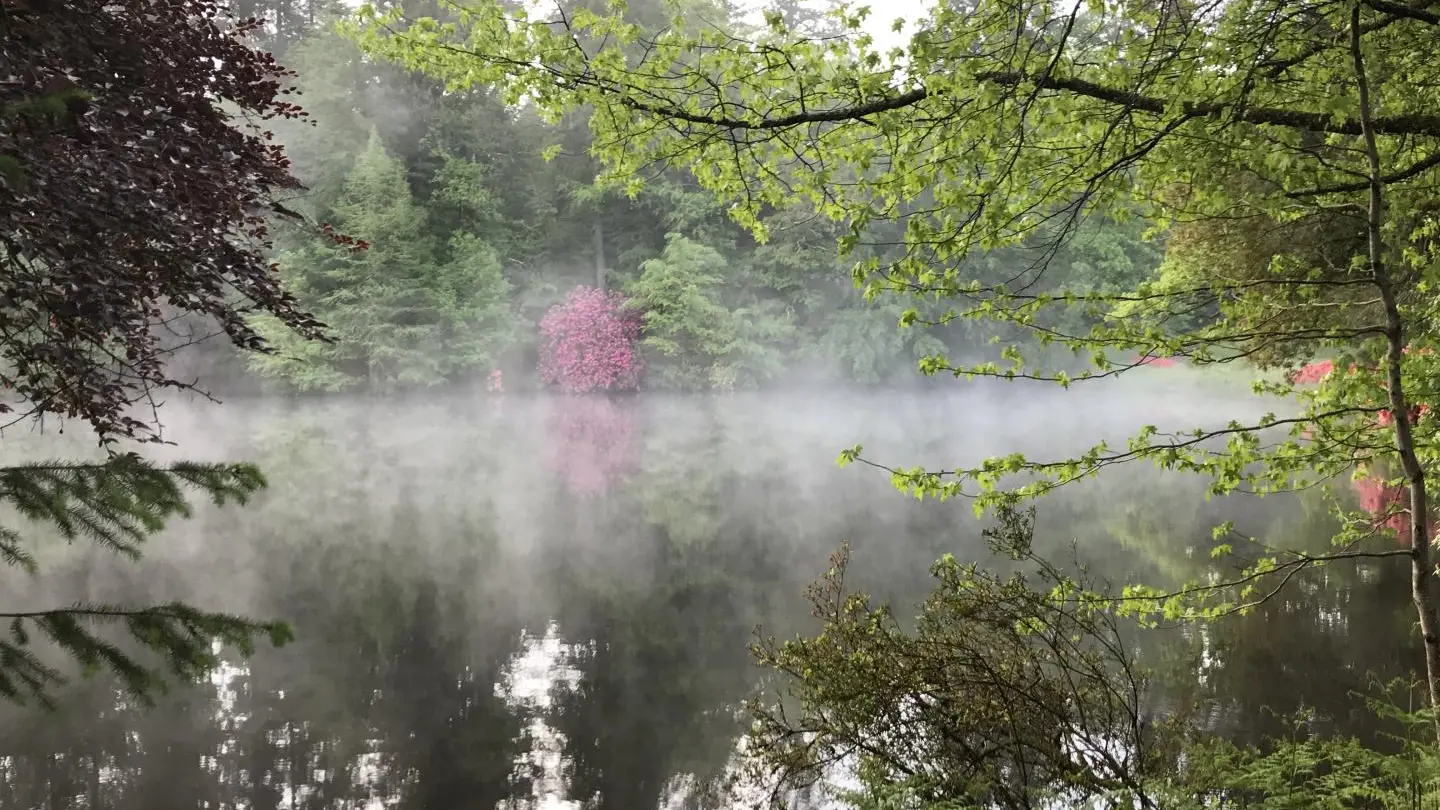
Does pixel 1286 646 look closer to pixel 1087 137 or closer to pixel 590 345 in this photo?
pixel 1087 137

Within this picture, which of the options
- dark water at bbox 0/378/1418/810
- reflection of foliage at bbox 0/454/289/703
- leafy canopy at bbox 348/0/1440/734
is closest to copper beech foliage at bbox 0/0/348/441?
reflection of foliage at bbox 0/454/289/703

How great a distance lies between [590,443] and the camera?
17234 mm

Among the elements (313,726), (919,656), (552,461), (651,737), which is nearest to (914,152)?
(919,656)

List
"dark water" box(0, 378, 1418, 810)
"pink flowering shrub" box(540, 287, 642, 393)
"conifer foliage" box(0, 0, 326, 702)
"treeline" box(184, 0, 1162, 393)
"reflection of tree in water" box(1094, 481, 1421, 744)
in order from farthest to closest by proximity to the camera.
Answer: "pink flowering shrub" box(540, 287, 642, 393), "treeline" box(184, 0, 1162, 393), "reflection of tree in water" box(1094, 481, 1421, 744), "dark water" box(0, 378, 1418, 810), "conifer foliage" box(0, 0, 326, 702)

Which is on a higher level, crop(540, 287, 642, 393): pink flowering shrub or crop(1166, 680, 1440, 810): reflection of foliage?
crop(540, 287, 642, 393): pink flowering shrub

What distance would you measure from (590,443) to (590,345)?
9.31 m

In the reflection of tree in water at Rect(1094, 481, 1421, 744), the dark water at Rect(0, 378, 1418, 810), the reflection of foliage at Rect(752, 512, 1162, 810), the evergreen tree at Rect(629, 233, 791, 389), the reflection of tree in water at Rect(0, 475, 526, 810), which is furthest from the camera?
the evergreen tree at Rect(629, 233, 791, 389)

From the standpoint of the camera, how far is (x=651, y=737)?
5.43 metres

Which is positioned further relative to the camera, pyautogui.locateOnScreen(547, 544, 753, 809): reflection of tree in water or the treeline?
the treeline

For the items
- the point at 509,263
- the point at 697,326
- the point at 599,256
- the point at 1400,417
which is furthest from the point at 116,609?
the point at 509,263

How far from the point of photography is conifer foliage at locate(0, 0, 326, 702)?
7.83ft

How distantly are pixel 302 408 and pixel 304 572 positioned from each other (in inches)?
622

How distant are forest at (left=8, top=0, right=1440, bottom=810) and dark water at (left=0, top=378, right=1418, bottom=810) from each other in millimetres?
49

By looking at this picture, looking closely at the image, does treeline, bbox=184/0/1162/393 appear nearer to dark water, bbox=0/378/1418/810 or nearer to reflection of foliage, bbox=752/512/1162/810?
dark water, bbox=0/378/1418/810
